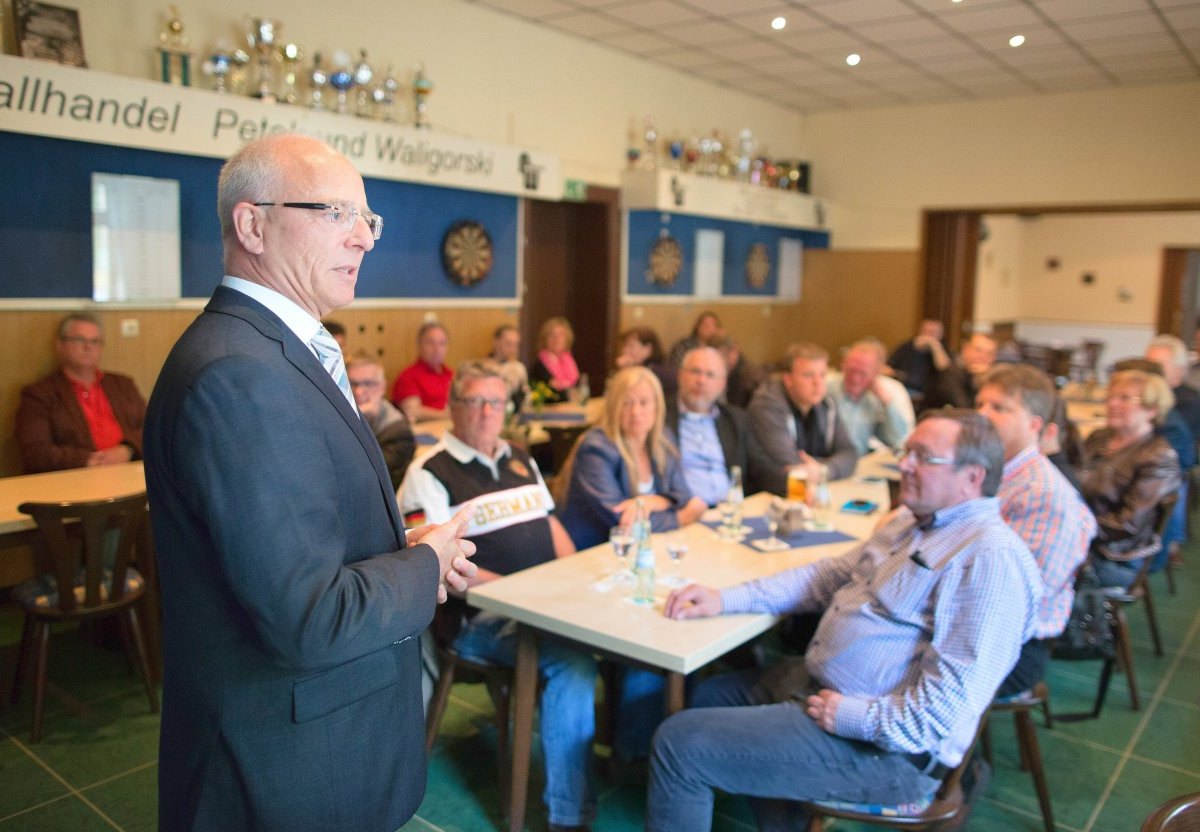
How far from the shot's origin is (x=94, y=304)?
5.14 meters

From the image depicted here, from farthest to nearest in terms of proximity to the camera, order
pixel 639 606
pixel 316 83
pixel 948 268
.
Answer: pixel 948 268 → pixel 316 83 → pixel 639 606

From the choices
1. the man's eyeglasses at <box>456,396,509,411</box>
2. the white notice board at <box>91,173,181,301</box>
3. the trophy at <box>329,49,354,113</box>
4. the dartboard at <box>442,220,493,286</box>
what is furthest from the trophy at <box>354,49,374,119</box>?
the man's eyeglasses at <box>456,396,509,411</box>

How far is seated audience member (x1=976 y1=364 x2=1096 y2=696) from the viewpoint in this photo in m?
2.76

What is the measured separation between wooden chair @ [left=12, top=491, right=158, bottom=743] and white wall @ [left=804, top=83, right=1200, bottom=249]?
9.15 m

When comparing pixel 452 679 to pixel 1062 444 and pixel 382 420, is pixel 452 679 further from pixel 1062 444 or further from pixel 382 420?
pixel 1062 444

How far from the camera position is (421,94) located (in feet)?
21.8

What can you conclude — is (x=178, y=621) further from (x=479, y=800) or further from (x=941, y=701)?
(x=479, y=800)

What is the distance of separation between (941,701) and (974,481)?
0.59 metres

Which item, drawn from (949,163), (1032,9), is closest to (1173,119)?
(949,163)

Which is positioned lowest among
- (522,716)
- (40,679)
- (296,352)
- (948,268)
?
(40,679)

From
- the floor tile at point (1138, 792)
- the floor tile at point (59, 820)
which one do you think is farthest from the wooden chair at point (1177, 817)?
the floor tile at point (59, 820)

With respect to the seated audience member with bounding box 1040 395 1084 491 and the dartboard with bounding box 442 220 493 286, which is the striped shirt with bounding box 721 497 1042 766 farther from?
the dartboard with bounding box 442 220 493 286

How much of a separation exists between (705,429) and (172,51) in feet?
12.2

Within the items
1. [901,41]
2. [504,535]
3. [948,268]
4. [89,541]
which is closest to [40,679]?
[89,541]
